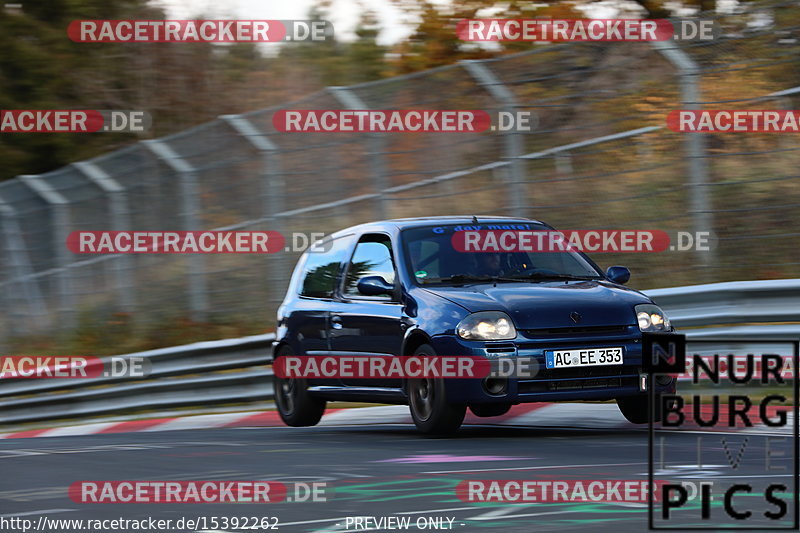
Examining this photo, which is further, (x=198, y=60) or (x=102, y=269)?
(x=198, y=60)

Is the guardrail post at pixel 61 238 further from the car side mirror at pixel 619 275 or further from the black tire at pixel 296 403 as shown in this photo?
the car side mirror at pixel 619 275

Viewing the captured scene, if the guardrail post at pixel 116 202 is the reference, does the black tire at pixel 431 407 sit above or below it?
below

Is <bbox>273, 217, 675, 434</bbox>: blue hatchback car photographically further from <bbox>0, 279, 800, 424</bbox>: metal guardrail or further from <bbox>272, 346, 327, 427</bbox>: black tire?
<bbox>0, 279, 800, 424</bbox>: metal guardrail

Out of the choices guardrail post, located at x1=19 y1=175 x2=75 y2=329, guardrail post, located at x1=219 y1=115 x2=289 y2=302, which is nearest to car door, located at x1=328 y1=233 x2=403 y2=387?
guardrail post, located at x1=219 y1=115 x2=289 y2=302

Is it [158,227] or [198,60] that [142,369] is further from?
[198,60]

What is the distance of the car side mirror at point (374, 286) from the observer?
10.8m

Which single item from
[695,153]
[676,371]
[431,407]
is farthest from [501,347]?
[676,371]

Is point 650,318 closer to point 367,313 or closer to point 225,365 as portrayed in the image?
point 367,313

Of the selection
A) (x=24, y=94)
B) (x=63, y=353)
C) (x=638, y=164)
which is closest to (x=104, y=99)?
(x=24, y=94)

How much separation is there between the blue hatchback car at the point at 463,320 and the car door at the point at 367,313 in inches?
0.4

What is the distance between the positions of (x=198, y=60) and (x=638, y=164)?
2052 centimetres

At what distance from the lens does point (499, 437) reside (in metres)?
10.2

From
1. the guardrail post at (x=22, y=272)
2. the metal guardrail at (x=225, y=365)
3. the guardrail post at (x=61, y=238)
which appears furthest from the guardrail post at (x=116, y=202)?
the guardrail post at (x=22, y=272)

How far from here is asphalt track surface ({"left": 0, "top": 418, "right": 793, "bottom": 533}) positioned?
262 inches
